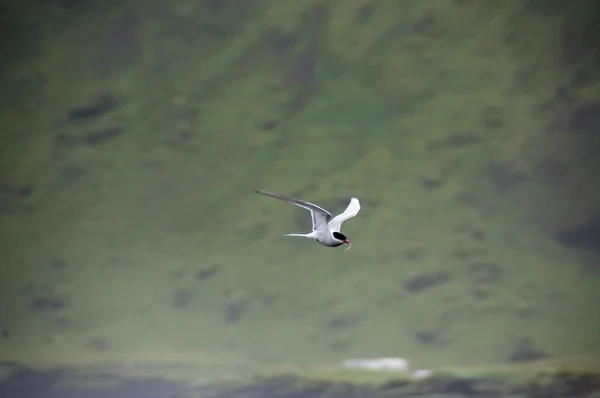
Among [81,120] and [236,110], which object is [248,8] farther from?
[81,120]

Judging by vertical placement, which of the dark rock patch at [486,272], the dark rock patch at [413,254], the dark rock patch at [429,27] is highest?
the dark rock patch at [429,27]

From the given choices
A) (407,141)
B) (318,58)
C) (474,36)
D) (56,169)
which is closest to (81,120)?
(56,169)

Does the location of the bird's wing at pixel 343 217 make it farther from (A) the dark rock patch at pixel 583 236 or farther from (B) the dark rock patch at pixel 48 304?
(B) the dark rock patch at pixel 48 304

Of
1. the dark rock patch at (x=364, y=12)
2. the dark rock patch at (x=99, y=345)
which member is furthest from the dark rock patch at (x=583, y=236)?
the dark rock patch at (x=99, y=345)

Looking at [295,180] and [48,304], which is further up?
[295,180]

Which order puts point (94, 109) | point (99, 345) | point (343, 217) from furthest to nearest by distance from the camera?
point (94, 109), point (99, 345), point (343, 217)

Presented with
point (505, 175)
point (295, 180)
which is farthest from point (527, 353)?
point (295, 180)

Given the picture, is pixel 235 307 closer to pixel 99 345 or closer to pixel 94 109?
pixel 99 345

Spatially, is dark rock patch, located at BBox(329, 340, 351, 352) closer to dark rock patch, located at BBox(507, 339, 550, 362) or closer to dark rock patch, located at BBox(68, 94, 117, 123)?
dark rock patch, located at BBox(507, 339, 550, 362)
